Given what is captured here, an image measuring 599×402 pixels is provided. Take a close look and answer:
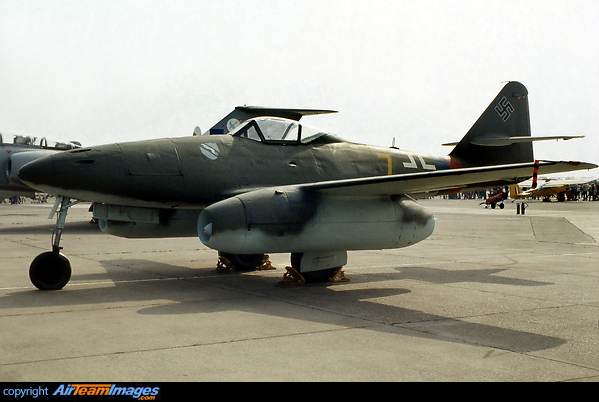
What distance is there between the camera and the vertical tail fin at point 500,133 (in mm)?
12383

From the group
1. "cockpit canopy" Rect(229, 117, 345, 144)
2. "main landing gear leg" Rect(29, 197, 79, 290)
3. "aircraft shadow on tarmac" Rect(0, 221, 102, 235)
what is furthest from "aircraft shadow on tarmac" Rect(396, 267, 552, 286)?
"aircraft shadow on tarmac" Rect(0, 221, 102, 235)

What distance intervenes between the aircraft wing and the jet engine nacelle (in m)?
0.22

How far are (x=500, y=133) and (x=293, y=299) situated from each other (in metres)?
7.14

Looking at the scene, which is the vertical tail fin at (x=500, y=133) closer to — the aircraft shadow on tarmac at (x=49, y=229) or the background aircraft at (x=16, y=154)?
the aircraft shadow on tarmac at (x=49, y=229)

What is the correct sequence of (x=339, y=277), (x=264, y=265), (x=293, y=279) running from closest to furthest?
(x=293, y=279) < (x=339, y=277) < (x=264, y=265)

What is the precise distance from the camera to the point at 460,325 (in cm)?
628

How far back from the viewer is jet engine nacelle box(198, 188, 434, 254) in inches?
298

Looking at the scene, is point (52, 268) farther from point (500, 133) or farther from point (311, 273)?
point (500, 133)

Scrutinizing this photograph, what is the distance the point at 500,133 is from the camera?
12.7 metres

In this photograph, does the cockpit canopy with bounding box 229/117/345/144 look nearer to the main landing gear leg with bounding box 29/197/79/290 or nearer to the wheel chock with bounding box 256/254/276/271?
the wheel chock with bounding box 256/254/276/271
